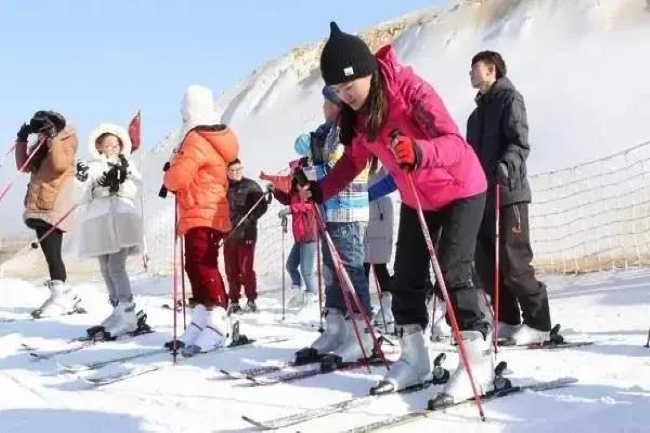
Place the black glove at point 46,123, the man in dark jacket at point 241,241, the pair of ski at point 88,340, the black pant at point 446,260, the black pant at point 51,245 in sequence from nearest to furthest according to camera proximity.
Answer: the black pant at point 446,260
the pair of ski at point 88,340
the black glove at point 46,123
the black pant at point 51,245
the man in dark jacket at point 241,241

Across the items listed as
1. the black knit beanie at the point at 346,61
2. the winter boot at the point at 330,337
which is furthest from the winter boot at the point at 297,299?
Result: the black knit beanie at the point at 346,61

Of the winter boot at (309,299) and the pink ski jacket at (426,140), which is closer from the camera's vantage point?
the pink ski jacket at (426,140)

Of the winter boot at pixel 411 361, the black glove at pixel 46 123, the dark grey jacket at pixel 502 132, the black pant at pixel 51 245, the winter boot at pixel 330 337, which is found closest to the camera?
the winter boot at pixel 411 361

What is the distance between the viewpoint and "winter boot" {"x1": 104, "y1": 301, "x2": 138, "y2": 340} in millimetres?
5898

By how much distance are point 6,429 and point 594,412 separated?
2.41 metres

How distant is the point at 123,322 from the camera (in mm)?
5984

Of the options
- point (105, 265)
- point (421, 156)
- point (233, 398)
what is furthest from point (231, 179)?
point (421, 156)

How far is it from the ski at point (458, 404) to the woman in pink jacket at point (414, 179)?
0.15 feet

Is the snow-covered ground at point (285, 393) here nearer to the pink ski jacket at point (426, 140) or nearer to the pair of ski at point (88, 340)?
the pair of ski at point (88, 340)

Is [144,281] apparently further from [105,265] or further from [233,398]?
[233,398]

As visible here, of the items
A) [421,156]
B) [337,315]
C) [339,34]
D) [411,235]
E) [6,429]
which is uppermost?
[339,34]

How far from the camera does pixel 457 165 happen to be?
135 inches

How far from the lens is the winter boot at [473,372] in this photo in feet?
10.9

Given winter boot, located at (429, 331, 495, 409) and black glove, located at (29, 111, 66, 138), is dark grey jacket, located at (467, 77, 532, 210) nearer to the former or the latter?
winter boot, located at (429, 331, 495, 409)
